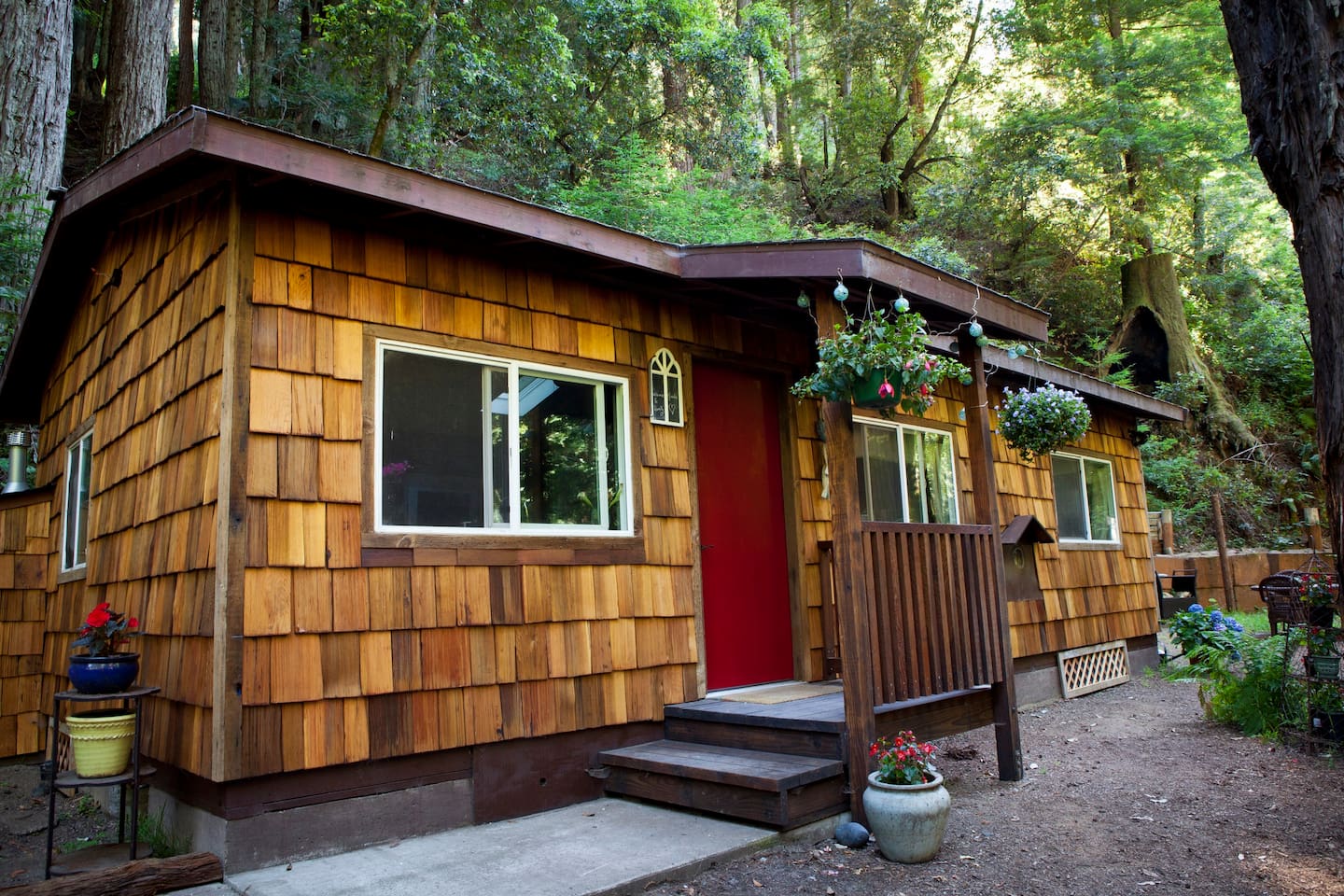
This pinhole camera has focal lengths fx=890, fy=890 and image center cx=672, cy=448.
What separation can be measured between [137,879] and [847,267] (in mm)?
3898

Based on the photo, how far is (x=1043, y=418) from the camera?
6.25m

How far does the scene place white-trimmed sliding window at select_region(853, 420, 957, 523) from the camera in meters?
6.48

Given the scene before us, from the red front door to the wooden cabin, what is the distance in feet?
0.07

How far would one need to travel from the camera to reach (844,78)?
19.7m

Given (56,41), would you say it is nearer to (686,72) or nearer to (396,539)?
(686,72)

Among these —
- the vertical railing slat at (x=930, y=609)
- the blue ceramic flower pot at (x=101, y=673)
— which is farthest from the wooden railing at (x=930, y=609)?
the blue ceramic flower pot at (x=101, y=673)

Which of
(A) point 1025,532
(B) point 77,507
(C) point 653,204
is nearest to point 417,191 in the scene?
(B) point 77,507

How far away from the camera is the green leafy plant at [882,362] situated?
4125 mm

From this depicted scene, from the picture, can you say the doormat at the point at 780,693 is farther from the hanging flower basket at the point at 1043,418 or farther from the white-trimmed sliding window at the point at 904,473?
the hanging flower basket at the point at 1043,418

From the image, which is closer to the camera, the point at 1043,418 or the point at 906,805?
the point at 906,805

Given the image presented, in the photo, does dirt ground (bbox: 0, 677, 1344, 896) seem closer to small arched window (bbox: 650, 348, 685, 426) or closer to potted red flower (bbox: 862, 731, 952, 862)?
potted red flower (bbox: 862, 731, 952, 862)

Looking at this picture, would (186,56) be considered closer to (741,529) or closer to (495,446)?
(495,446)

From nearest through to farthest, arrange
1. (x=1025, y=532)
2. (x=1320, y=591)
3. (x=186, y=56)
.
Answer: (x=1320, y=591) → (x=1025, y=532) → (x=186, y=56)

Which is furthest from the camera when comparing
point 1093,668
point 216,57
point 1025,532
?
point 216,57
